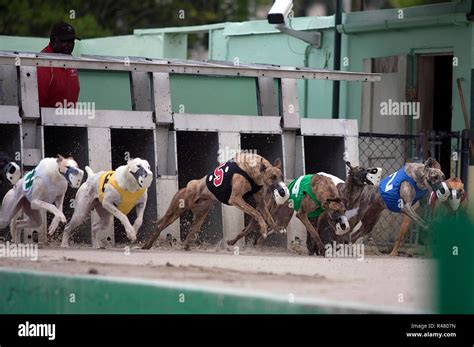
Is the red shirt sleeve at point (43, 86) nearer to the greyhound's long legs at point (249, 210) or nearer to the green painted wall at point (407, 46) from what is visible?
the greyhound's long legs at point (249, 210)

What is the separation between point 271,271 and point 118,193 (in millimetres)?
2505

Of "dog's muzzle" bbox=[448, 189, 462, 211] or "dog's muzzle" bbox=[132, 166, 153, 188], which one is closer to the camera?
"dog's muzzle" bbox=[132, 166, 153, 188]

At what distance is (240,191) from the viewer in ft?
44.8

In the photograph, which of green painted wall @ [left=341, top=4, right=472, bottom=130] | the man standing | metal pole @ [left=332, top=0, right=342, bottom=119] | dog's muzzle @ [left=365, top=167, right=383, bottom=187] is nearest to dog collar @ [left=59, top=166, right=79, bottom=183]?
the man standing

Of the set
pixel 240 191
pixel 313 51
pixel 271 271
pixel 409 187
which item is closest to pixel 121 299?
pixel 271 271

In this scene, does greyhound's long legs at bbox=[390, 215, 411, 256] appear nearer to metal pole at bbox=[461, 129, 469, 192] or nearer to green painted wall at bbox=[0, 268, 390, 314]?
metal pole at bbox=[461, 129, 469, 192]

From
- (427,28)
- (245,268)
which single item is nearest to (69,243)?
(245,268)

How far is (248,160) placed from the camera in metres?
13.7

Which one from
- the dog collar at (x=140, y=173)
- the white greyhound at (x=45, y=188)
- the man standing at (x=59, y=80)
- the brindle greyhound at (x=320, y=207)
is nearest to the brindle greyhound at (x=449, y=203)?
the brindle greyhound at (x=320, y=207)

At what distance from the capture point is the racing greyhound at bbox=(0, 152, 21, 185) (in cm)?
1321

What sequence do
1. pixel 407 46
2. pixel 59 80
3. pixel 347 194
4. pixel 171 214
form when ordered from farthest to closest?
pixel 407 46
pixel 59 80
pixel 347 194
pixel 171 214

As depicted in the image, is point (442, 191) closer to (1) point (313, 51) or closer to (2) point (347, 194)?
(2) point (347, 194)

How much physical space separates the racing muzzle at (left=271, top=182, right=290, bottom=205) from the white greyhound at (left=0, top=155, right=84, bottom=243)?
195 cm
